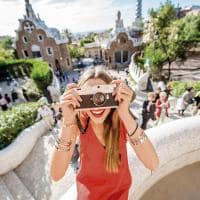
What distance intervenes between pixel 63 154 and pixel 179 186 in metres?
2.55

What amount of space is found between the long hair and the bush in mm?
4864

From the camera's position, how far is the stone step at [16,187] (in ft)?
14.3

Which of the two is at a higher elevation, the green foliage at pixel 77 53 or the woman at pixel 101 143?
the woman at pixel 101 143

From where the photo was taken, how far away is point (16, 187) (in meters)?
4.65

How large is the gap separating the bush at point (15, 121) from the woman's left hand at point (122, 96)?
509 centimetres

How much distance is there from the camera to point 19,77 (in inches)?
778

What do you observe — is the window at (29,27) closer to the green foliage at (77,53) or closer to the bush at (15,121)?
the green foliage at (77,53)

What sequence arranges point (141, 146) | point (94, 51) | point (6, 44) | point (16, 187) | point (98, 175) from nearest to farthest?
point (141, 146)
point (98, 175)
point (16, 187)
point (94, 51)
point (6, 44)

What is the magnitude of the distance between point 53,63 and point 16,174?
22.1m

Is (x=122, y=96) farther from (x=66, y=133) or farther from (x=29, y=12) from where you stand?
(x=29, y=12)

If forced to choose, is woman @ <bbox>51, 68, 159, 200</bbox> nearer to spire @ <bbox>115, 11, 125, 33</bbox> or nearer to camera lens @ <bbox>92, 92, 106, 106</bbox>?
camera lens @ <bbox>92, 92, 106, 106</bbox>

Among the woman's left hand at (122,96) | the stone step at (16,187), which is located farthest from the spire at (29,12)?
the woman's left hand at (122,96)

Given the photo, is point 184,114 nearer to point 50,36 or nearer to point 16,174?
point 16,174

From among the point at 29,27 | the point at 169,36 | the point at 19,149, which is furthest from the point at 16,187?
the point at 29,27
